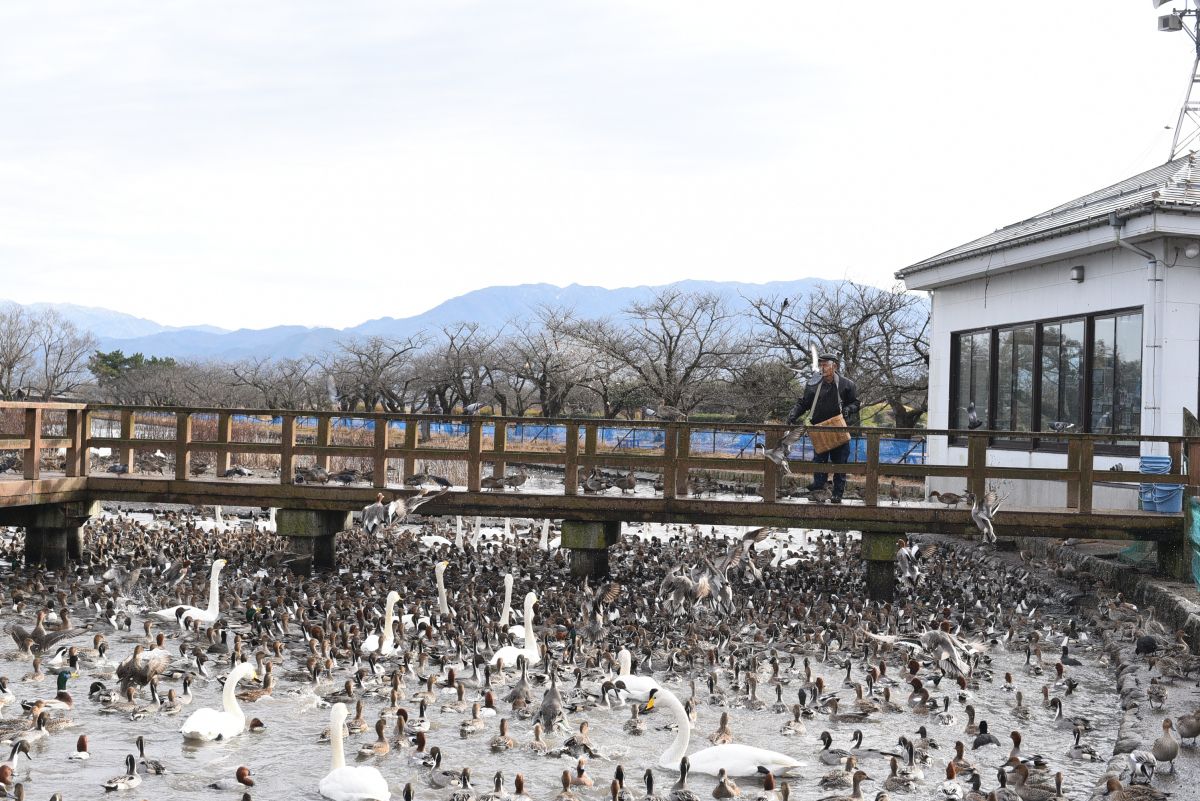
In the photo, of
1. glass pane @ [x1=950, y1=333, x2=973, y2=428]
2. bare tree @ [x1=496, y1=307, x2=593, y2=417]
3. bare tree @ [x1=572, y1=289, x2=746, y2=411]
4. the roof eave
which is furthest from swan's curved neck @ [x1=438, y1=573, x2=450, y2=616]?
bare tree @ [x1=496, y1=307, x2=593, y2=417]

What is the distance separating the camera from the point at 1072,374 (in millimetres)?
20594

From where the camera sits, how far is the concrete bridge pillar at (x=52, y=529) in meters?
18.9

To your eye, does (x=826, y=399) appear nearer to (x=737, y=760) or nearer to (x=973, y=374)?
(x=973, y=374)

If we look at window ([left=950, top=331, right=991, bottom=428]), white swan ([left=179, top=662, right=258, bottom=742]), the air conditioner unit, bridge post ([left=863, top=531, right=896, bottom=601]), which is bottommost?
white swan ([left=179, top=662, right=258, bottom=742])

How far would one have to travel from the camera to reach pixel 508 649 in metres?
13.2

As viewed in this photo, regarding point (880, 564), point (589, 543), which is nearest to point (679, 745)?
point (589, 543)

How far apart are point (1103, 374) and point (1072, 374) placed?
1007 millimetres

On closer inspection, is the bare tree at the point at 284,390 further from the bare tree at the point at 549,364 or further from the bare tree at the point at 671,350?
the bare tree at the point at 671,350

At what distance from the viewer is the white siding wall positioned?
17609 mm

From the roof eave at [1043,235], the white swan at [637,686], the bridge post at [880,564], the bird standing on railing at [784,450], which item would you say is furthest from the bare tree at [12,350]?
the white swan at [637,686]

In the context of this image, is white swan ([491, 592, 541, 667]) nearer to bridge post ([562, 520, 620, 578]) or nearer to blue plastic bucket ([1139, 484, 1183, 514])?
bridge post ([562, 520, 620, 578])

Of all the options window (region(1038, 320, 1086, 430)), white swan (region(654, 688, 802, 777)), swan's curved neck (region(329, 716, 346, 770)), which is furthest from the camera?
window (region(1038, 320, 1086, 430))

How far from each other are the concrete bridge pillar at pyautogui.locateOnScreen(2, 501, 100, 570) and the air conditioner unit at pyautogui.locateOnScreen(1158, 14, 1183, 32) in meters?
20.6

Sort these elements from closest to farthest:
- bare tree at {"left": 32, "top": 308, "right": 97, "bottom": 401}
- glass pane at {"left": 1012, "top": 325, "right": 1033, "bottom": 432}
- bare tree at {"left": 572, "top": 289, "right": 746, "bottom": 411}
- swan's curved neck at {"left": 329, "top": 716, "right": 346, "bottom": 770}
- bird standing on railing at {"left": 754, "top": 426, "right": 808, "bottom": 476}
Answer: swan's curved neck at {"left": 329, "top": 716, "right": 346, "bottom": 770}
bird standing on railing at {"left": 754, "top": 426, "right": 808, "bottom": 476}
glass pane at {"left": 1012, "top": 325, "right": 1033, "bottom": 432}
bare tree at {"left": 572, "top": 289, "right": 746, "bottom": 411}
bare tree at {"left": 32, "top": 308, "right": 97, "bottom": 401}
